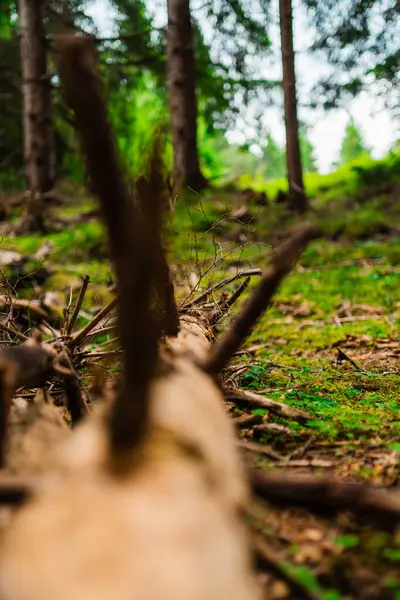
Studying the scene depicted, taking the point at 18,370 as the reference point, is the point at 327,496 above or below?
below

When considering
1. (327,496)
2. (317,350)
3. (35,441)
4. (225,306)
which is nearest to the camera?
(327,496)

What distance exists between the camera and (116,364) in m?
2.73

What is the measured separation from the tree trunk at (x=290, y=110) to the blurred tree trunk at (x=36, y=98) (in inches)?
186

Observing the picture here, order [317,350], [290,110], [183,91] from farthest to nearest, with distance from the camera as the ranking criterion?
[290,110] < [183,91] < [317,350]

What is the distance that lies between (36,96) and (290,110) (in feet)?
17.4

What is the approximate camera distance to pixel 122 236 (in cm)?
103

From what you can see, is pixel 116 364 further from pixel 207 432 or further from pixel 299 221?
pixel 299 221

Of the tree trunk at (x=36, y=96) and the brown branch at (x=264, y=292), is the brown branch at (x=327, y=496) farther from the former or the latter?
the tree trunk at (x=36, y=96)

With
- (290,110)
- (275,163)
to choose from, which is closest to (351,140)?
(275,163)

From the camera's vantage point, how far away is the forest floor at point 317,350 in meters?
1.31

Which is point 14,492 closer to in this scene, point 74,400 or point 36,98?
point 74,400

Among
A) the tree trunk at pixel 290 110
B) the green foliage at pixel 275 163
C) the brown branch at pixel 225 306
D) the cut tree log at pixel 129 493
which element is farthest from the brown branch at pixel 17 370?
the green foliage at pixel 275 163

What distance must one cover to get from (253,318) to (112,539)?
33.7 inches

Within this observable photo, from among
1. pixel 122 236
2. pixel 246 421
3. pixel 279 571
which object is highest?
pixel 122 236
